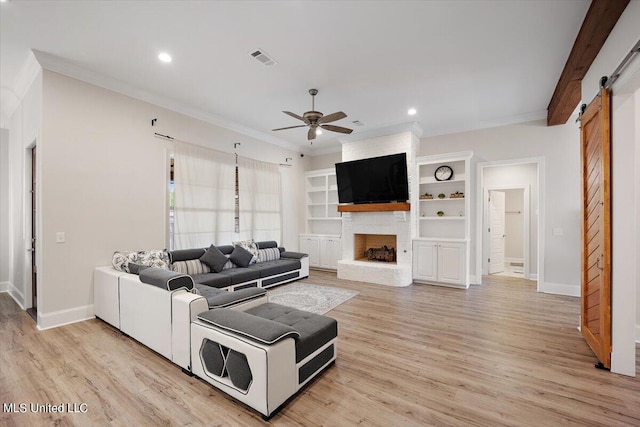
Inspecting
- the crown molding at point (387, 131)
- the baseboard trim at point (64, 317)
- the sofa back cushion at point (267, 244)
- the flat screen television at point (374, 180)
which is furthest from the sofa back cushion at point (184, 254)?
the crown molding at point (387, 131)

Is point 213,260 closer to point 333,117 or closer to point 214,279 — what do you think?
point 214,279

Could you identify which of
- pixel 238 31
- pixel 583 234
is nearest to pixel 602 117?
pixel 583 234

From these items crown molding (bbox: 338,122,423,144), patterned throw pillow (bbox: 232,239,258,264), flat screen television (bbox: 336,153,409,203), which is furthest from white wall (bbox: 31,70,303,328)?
crown molding (bbox: 338,122,423,144)

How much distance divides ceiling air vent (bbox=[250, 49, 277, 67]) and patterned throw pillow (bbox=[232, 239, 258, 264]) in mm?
3304

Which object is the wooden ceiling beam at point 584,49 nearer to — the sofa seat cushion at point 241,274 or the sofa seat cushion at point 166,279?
the sofa seat cushion at point 166,279

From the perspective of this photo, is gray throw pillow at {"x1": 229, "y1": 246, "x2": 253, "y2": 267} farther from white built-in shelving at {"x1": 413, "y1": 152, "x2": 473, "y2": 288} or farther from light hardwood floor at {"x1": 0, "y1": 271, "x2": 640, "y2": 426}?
white built-in shelving at {"x1": 413, "y1": 152, "x2": 473, "y2": 288}

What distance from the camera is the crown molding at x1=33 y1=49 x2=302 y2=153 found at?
3.35 metres

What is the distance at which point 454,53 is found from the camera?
10.6 feet

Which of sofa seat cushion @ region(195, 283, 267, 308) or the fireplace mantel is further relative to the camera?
the fireplace mantel

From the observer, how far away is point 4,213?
16.3 ft

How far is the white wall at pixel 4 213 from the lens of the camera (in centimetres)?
496

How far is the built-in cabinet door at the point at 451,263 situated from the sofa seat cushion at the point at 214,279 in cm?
403

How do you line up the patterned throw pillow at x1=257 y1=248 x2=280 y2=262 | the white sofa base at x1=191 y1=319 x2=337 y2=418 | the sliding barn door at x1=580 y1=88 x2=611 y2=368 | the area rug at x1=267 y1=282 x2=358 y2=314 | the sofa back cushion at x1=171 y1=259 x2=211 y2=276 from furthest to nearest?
1. the patterned throw pillow at x1=257 y1=248 x2=280 y2=262
2. the sofa back cushion at x1=171 y1=259 x2=211 y2=276
3. the area rug at x1=267 y1=282 x2=358 y2=314
4. the sliding barn door at x1=580 y1=88 x2=611 y2=368
5. the white sofa base at x1=191 y1=319 x2=337 y2=418

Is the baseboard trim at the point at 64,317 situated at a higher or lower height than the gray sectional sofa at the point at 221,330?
lower
